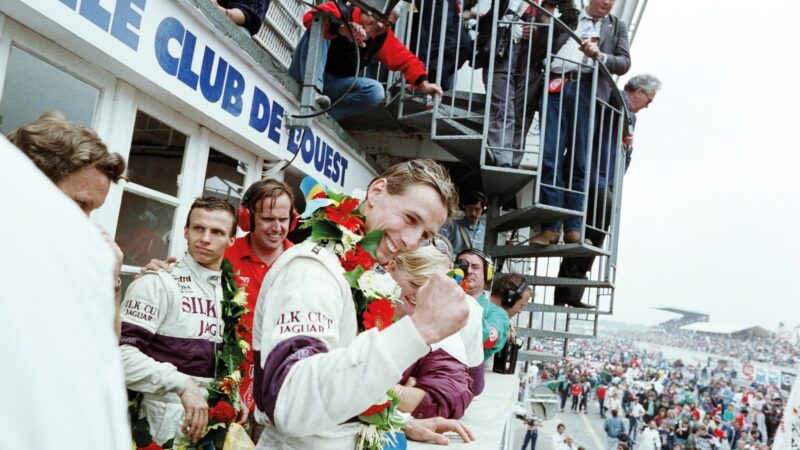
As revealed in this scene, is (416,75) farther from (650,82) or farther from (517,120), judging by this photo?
(650,82)

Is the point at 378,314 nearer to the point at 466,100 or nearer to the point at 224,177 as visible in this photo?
the point at 224,177

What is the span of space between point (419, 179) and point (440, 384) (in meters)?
1.17

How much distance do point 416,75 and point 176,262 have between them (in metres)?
3.21

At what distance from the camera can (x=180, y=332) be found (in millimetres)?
2018

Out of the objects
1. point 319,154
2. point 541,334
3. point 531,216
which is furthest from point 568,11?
point 541,334

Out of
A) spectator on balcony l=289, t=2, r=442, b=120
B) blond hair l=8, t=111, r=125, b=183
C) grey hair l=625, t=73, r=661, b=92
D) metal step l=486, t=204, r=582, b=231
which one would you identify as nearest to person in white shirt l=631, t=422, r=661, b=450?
metal step l=486, t=204, r=582, b=231

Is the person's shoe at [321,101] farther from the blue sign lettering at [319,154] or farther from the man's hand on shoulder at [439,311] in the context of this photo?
the man's hand on shoulder at [439,311]

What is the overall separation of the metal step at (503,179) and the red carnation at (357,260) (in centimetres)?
395

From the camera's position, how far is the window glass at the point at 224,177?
10.5 ft

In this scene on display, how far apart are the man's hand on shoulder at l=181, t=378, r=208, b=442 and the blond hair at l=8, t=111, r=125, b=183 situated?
795 mm

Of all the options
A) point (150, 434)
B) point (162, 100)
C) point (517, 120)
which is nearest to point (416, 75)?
point (517, 120)

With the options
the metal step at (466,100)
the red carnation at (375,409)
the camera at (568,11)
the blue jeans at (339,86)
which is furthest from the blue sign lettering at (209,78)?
the camera at (568,11)

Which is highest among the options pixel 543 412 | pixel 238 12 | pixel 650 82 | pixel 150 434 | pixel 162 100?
pixel 650 82

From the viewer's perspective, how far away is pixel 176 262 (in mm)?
2229
